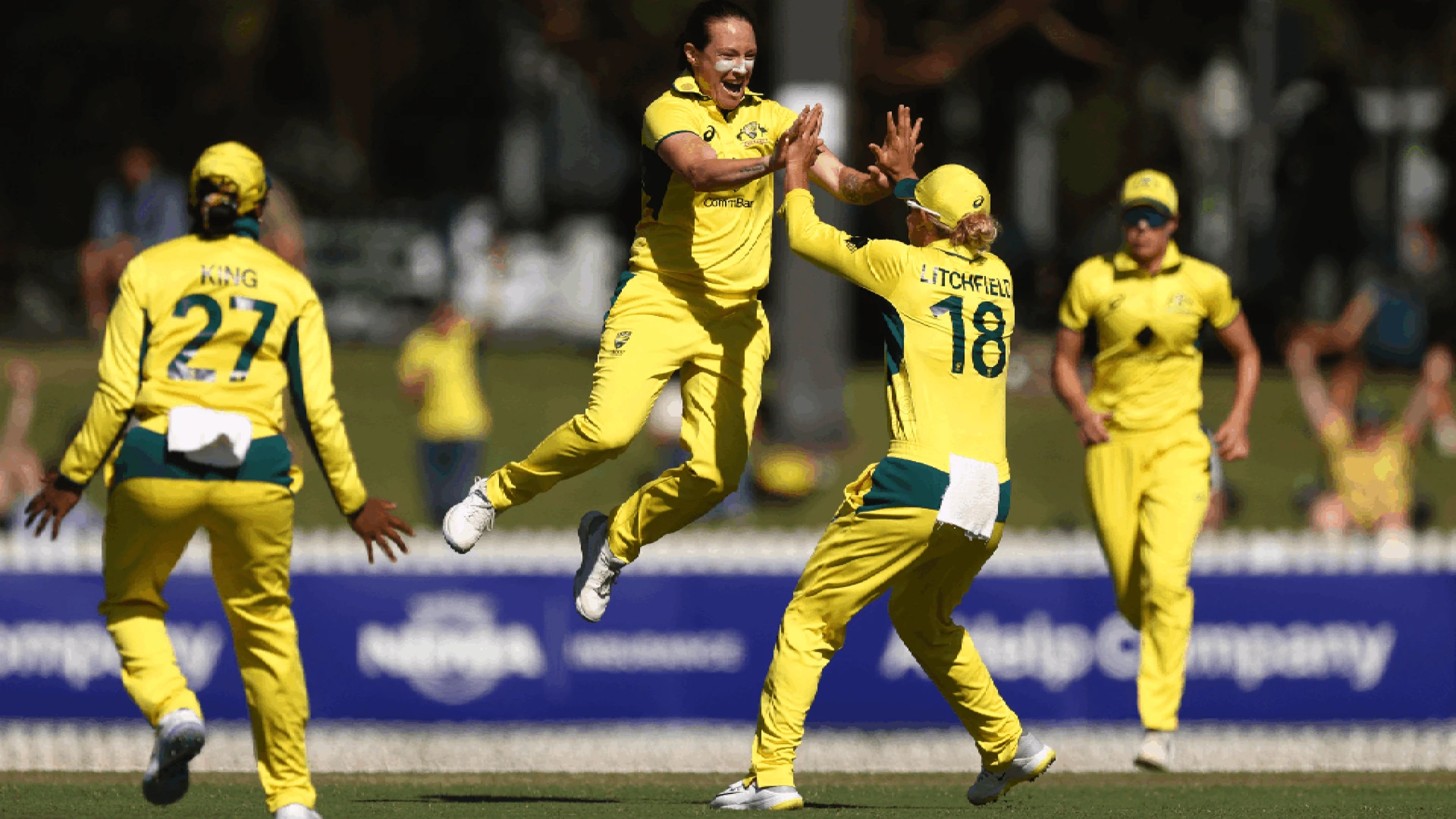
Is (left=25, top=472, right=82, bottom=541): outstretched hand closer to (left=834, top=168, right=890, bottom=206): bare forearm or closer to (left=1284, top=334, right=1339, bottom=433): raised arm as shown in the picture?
(left=834, top=168, right=890, bottom=206): bare forearm

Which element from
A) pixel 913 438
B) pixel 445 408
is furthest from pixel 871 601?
pixel 445 408

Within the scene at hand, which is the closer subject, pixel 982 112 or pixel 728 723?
pixel 728 723

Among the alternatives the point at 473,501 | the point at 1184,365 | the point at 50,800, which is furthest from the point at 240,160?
the point at 1184,365

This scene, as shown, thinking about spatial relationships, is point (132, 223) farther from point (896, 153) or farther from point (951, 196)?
point (951, 196)

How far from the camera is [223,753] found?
1241 centimetres

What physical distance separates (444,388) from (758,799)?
8404 mm

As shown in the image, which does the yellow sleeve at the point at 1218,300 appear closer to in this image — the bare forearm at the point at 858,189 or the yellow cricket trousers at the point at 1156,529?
the yellow cricket trousers at the point at 1156,529

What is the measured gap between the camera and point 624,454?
1998cm

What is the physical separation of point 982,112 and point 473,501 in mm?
20990

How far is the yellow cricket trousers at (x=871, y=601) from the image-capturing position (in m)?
8.84

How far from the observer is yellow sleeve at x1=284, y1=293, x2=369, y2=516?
8.09 meters

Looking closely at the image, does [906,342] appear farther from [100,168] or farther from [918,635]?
[100,168]

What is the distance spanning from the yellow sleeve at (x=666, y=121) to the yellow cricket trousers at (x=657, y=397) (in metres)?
0.59

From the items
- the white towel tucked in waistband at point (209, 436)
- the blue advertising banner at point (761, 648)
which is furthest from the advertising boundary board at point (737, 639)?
the white towel tucked in waistband at point (209, 436)
